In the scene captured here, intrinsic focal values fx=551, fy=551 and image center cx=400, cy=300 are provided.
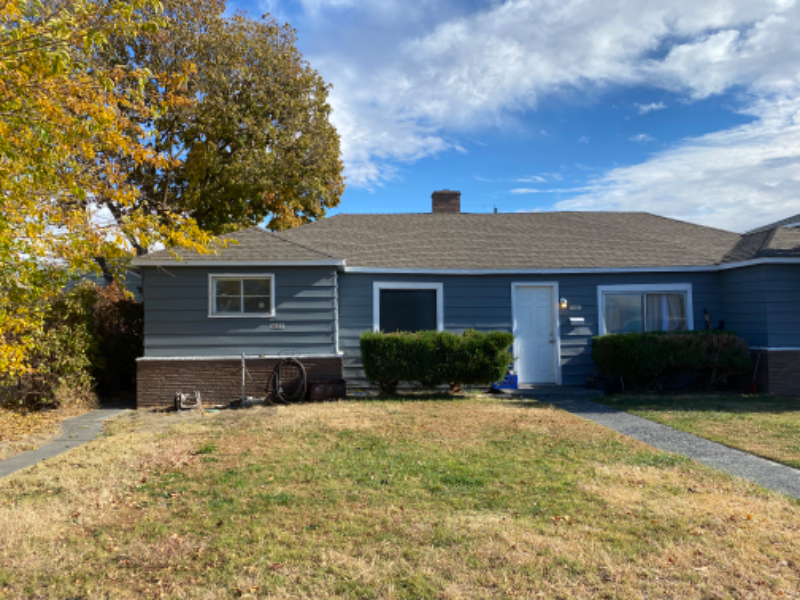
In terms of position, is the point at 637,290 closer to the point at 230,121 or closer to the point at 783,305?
the point at 783,305

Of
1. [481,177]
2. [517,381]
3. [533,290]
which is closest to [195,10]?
[481,177]

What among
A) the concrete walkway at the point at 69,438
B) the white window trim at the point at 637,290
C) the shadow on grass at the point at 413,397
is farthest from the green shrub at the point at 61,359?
the white window trim at the point at 637,290

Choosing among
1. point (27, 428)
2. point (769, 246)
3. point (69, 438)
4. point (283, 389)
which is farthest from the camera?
point (769, 246)

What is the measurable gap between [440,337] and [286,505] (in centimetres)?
640

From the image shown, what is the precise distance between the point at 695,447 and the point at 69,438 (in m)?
8.26

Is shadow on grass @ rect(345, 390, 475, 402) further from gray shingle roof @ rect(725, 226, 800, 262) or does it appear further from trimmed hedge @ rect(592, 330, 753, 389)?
gray shingle roof @ rect(725, 226, 800, 262)

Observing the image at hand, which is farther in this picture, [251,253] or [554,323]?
[554,323]

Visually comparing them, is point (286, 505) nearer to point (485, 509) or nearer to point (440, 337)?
point (485, 509)

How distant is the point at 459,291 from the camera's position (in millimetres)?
12406

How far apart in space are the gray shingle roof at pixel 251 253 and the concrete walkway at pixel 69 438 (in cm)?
282

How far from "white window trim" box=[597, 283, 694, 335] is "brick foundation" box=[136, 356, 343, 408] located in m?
6.18

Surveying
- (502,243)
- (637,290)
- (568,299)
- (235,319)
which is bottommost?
(235,319)

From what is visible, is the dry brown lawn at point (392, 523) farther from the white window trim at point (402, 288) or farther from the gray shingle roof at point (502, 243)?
the gray shingle roof at point (502, 243)

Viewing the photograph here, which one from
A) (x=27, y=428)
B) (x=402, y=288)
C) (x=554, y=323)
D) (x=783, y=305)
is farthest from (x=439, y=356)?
(x=783, y=305)
